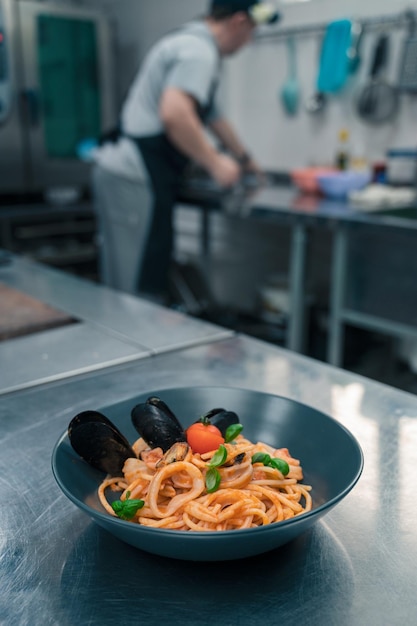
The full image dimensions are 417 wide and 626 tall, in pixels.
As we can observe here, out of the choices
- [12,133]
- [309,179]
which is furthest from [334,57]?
[12,133]

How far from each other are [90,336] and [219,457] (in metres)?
0.79

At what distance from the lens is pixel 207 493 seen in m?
0.71

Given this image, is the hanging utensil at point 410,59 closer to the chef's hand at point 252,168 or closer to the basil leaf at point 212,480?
the chef's hand at point 252,168

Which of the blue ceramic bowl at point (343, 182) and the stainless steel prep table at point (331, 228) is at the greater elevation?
the blue ceramic bowl at point (343, 182)

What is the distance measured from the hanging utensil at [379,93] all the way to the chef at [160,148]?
2.14 ft

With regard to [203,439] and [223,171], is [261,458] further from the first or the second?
[223,171]

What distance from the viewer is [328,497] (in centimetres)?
74

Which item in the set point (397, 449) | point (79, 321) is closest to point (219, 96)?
point (79, 321)

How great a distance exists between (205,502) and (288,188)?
10.1ft

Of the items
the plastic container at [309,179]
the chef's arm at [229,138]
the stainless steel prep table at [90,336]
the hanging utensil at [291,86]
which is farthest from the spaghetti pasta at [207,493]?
the hanging utensil at [291,86]

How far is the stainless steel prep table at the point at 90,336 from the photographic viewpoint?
1238 millimetres

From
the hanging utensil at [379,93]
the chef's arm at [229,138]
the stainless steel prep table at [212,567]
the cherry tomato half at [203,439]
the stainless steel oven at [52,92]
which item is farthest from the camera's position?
the stainless steel oven at [52,92]

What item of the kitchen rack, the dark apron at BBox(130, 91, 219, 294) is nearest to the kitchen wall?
the kitchen rack

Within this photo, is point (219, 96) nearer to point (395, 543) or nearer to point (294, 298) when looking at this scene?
point (294, 298)
